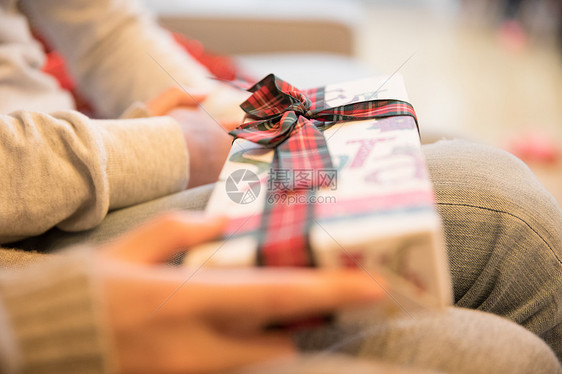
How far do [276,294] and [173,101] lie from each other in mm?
378

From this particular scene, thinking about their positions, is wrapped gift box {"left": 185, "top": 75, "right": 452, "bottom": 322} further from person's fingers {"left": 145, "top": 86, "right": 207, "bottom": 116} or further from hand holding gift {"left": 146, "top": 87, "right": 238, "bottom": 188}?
person's fingers {"left": 145, "top": 86, "right": 207, "bottom": 116}

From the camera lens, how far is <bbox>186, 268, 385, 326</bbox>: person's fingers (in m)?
0.27

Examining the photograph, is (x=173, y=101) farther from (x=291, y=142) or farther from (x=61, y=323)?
(x=61, y=323)

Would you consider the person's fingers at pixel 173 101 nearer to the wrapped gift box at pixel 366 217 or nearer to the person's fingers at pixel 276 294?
the wrapped gift box at pixel 366 217

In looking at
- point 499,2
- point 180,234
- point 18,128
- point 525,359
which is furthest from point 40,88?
point 499,2

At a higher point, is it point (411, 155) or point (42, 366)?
point (411, 155)

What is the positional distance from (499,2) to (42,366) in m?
2.46

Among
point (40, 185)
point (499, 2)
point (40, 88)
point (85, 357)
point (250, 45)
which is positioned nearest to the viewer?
point (85, 357)

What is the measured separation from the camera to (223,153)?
1.60 ft

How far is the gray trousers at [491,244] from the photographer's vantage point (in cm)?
35

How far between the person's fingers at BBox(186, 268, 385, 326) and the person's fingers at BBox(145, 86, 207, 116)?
0.34 meters

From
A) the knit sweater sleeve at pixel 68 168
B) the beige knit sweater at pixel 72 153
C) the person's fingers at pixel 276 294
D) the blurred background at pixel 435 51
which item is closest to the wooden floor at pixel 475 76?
the blurred background at pixel 435 51

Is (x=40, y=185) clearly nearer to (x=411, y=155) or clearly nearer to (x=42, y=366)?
(x=42, y=366)

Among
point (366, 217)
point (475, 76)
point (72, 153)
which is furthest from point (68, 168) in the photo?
point (475, 76)
